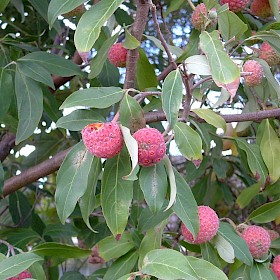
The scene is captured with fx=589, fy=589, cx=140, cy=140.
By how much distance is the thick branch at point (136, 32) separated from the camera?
3.27 feet

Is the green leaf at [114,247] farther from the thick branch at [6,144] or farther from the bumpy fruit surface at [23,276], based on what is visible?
the thick branch at [6,144]

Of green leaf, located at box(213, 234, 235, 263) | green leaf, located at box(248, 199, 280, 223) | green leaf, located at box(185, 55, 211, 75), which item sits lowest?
green leaf, located at box(248, 199, 280, 223)

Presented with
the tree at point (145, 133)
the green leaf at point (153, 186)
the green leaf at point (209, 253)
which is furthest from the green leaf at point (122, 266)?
the green leaf at point (153, 186)

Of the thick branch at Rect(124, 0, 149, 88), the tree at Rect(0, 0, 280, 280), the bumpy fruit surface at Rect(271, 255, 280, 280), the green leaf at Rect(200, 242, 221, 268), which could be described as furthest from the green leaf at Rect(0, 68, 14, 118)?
the bumpy fruit surface at Rect(271, 255, 280, 280)

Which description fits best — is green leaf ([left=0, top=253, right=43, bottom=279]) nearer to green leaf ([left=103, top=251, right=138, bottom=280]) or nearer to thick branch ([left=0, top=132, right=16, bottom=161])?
green leaf ([left=103, top=251, right=138, bottom=280])

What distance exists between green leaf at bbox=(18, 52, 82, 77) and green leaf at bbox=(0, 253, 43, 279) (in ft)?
1.67

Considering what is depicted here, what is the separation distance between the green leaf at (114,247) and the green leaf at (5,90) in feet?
1.08

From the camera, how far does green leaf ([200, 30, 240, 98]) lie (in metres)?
0.80

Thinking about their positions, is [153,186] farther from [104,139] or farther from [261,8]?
[261,8]

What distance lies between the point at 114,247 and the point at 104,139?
0.36 metres

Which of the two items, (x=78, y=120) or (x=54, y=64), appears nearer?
(x=78, y=120)

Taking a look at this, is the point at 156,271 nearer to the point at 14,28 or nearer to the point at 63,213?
the point at 63,213

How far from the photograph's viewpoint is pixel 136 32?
1036 mm

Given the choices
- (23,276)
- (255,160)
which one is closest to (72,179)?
(23,276)
